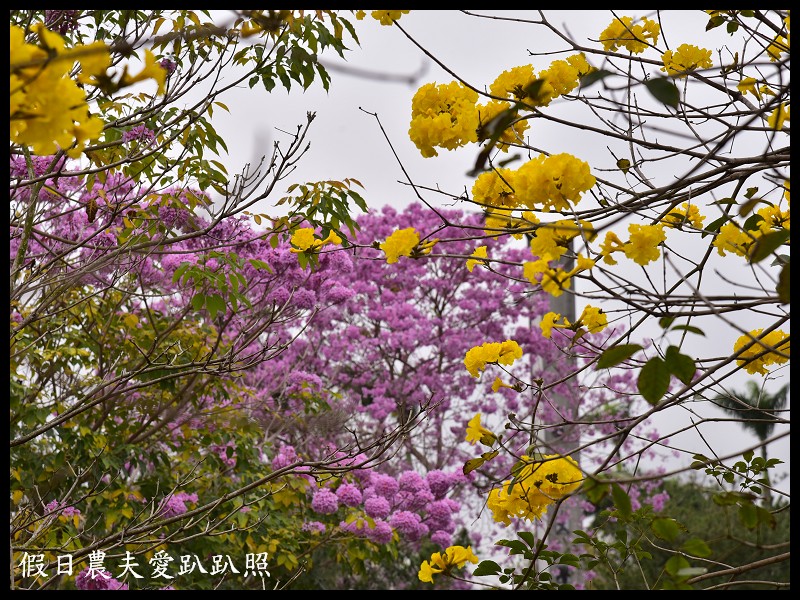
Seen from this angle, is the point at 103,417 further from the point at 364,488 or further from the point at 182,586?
the point at 364,488

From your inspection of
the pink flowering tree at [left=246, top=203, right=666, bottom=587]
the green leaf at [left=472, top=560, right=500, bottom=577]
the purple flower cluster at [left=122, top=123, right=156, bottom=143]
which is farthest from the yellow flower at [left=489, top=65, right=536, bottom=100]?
the pink flowering tree at [left=246, top=203, right=666, bottom=587]

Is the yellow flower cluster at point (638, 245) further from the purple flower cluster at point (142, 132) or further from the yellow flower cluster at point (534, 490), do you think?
the purple flower cluster at point (142, 132)

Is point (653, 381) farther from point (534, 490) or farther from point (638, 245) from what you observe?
point (534, 490)

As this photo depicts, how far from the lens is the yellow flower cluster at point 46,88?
752 mm

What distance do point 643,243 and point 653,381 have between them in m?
0.43

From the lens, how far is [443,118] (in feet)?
5.41

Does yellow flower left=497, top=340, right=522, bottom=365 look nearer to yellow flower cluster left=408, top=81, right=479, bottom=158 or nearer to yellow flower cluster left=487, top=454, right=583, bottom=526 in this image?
yellow flower cluster left=487, top=454, right=583, bottom=526

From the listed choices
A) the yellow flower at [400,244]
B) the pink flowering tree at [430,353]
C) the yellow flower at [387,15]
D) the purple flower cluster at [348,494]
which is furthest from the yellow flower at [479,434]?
the pink flowering tree at [430,353]

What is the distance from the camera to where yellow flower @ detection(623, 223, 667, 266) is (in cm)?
145

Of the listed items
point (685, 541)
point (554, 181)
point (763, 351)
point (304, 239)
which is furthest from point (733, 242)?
point (685, 541)

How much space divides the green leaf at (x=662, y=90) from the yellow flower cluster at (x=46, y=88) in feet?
2.12

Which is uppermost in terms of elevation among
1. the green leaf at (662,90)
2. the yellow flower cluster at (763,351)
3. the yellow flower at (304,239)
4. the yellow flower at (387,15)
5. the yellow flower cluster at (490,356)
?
the yellow flower at (387,15)

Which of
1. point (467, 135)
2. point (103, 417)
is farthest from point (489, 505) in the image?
point (103, 417)
